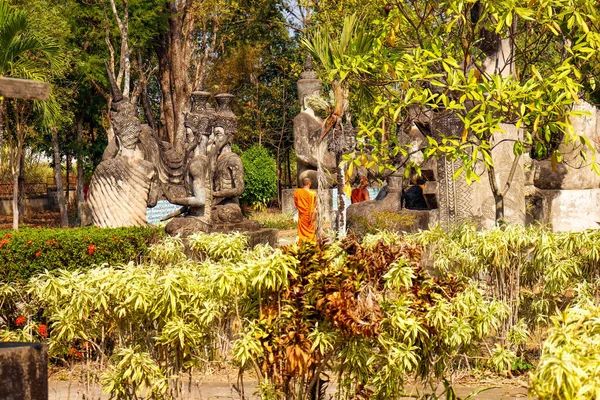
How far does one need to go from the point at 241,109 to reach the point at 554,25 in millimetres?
29564

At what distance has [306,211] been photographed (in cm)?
1385

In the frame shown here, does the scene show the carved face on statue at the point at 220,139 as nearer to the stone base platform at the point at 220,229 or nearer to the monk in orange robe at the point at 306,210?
the stone base platform at the point at 220,229

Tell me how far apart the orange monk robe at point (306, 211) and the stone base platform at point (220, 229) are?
555 mm

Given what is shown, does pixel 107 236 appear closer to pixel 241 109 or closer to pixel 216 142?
pixel 216 142

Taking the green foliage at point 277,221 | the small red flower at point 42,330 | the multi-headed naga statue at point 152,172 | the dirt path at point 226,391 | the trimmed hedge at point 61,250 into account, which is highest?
the multi-headed naga statue at point 152,172

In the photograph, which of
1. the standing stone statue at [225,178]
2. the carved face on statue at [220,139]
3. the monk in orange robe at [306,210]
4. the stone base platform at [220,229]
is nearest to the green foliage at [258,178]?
the carved face on statue at [220,139]

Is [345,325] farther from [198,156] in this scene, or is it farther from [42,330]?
[198,156]

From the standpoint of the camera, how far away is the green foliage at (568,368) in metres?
3.42

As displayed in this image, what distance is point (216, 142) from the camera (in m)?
16.6

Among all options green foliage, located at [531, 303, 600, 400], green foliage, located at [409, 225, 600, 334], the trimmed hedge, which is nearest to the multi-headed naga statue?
the trimmed hedge

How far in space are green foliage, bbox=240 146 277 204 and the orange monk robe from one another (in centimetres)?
1526

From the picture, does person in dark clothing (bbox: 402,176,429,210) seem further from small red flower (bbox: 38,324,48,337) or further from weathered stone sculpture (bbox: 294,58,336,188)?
small red flower (bbox: 38,324,48,337)

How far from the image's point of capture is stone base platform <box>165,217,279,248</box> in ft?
42.3

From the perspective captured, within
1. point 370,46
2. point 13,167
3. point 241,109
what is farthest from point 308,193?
point 241,109
